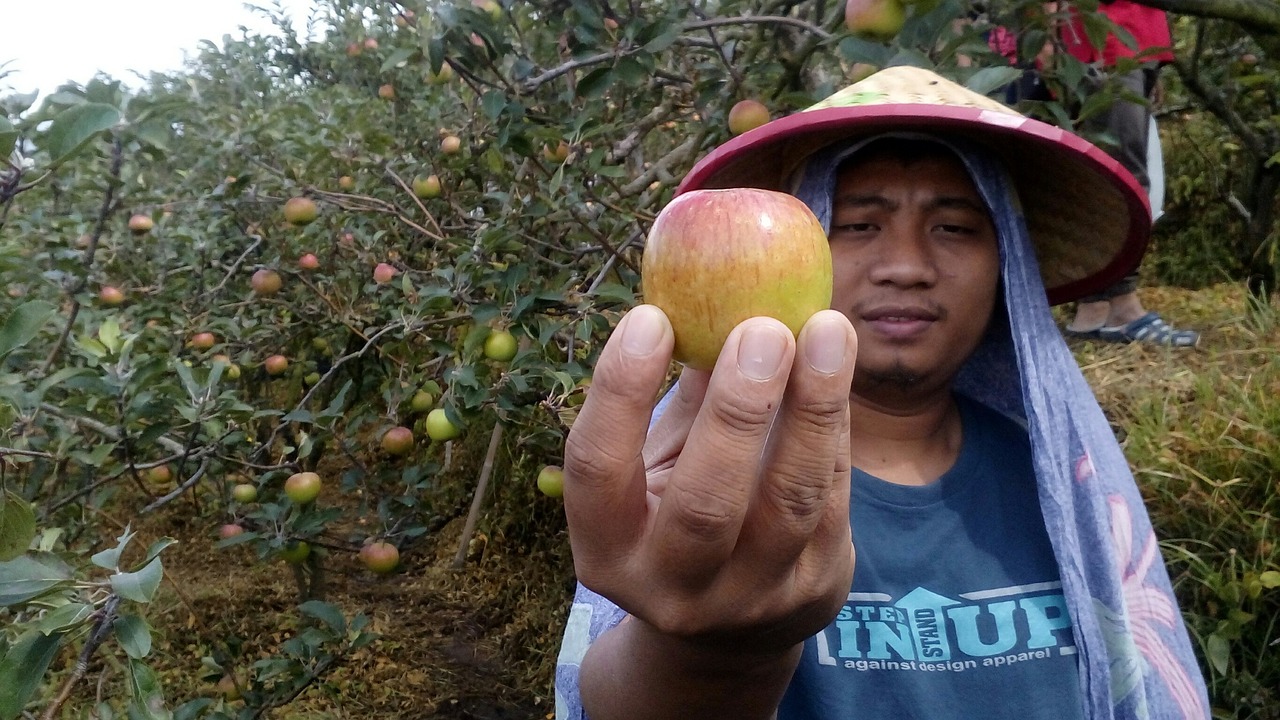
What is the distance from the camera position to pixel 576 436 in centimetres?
69

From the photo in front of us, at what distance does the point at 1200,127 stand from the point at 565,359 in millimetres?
3313

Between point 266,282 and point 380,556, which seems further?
point 266,282

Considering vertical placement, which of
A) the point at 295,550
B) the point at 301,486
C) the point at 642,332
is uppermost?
the point at 642,332

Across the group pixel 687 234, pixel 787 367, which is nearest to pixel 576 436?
pixel 787 367

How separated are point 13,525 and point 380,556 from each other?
123 centimetres

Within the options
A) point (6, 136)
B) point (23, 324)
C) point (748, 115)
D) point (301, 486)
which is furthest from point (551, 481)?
point (6, 136)

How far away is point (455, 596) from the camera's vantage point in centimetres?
312

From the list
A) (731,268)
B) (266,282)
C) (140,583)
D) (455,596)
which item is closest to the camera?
(731,268)

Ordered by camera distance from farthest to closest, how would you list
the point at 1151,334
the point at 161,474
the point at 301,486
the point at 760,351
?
the point at 1151,334
the point at 161,474
the point at 301,486
the point at 760,351

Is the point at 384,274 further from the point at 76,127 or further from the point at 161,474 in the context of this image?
the point at 76,127

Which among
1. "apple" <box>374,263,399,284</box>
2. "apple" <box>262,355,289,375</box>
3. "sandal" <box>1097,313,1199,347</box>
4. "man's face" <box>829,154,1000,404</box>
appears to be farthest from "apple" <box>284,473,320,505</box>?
"sandal" <box>1097,313,1199,347</box>

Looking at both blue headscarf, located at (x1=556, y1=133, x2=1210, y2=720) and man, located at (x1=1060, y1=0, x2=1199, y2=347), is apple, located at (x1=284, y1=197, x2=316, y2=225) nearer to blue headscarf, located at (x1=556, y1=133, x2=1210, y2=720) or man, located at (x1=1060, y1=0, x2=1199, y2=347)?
blue headscarf, located at (x1=556, y1=133, x2=1210, y2=720)

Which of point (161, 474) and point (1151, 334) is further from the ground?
point (161, 474)

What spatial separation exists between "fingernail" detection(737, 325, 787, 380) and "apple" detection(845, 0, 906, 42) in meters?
1.07
